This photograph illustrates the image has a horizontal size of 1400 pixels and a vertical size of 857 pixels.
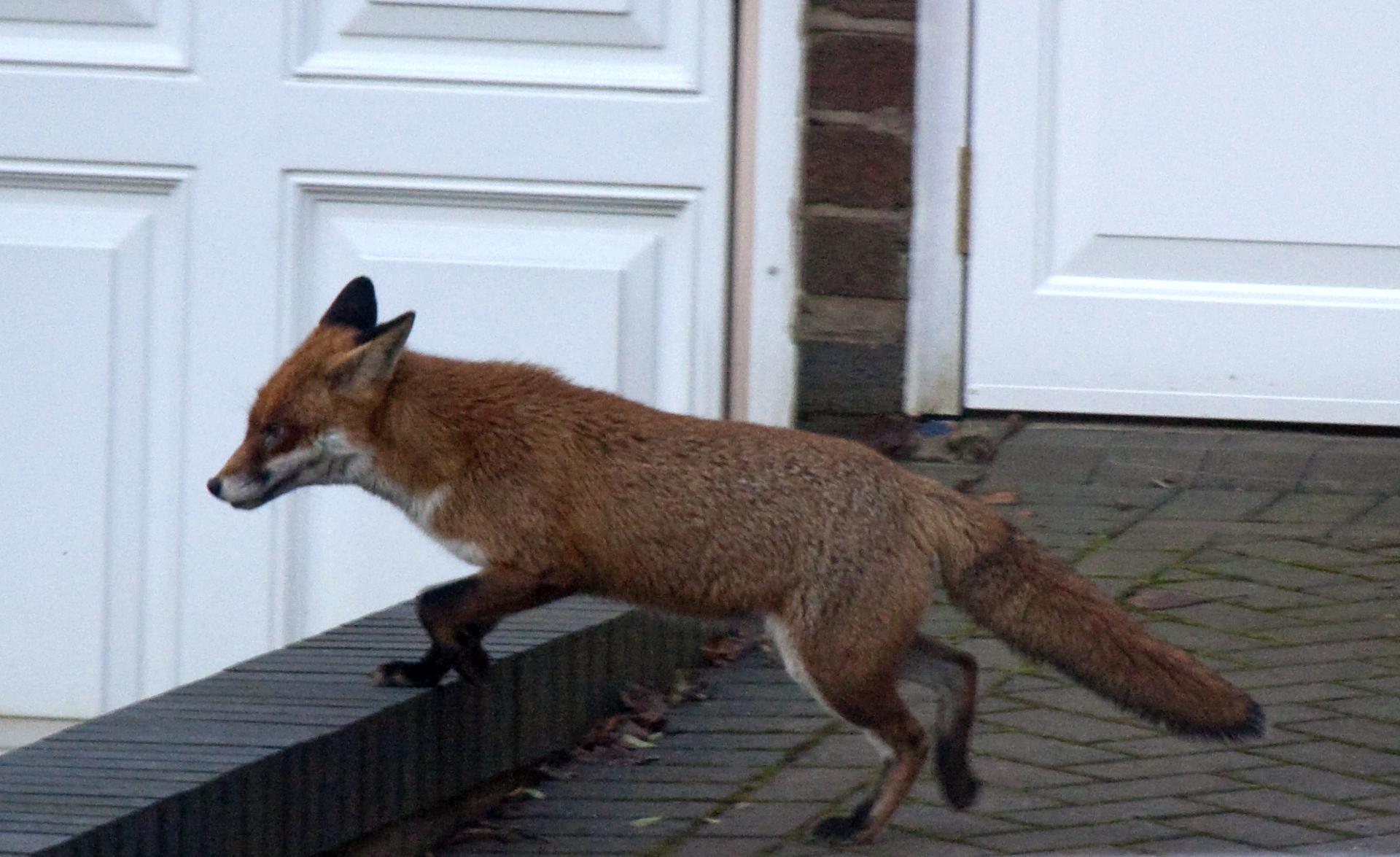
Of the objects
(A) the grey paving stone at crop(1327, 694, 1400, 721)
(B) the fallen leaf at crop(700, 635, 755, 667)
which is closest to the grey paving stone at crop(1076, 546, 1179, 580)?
(A) the grey paving stone at crop(1327, 694, 1400, 721)

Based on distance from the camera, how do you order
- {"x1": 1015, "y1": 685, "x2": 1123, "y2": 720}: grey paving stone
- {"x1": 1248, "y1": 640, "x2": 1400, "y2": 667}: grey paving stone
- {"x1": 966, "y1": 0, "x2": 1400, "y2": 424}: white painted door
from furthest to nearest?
1. {"x1": 966, "y1": 0, "x2": 1400, "y2": 424}: white painted door
2. {"x1": 1248, "y1": 640, "x2": 1400, "y2": 667}: grey paving stone
3. {"x1": 1015, "y1": 685, "x2": 1123, "y2": 720}: grey paving stone

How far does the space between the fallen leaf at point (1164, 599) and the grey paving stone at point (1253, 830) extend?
3.50 ft

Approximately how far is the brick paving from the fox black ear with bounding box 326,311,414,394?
91 cm

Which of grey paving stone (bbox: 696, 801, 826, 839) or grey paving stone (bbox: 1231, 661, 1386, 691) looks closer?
grey paving stone (bbox: 696, 801, 826, 839)

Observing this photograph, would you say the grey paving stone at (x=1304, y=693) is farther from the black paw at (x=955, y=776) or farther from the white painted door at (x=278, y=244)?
the white painted door at (x=278, y=244)

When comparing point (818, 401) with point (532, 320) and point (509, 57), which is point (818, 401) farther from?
point (509, 57)

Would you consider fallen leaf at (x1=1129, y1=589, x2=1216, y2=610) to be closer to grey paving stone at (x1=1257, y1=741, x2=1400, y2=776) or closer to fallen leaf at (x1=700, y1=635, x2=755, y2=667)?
grey paving stone at (x1=1257, y1=741, x2=1400, y2=776)

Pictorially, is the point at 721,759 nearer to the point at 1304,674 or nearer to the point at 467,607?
the point at 467,607

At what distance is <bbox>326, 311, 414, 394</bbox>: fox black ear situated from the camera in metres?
3.47

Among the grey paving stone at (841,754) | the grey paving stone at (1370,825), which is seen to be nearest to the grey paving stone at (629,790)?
the grey paving stone at (841,754)

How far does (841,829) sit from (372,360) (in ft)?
4.02

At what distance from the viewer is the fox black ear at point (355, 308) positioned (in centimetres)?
371

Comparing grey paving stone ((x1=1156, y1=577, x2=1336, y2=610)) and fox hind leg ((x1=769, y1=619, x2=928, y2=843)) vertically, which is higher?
grey paving stone ((x1=1156, y1=577, x2=1336, y2=610))

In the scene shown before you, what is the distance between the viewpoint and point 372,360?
3.51m
